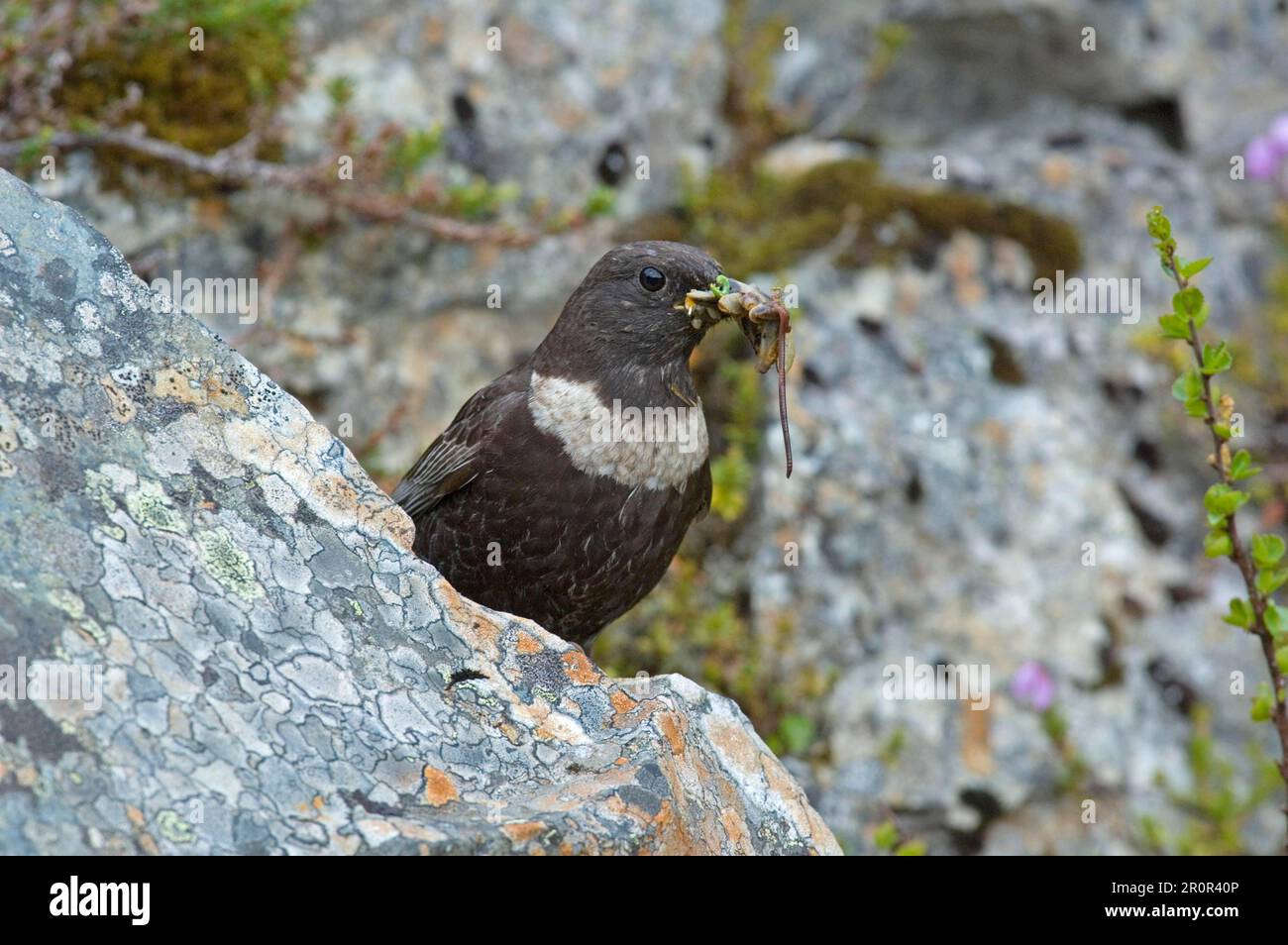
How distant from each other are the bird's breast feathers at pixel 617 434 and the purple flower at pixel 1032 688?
2.15m

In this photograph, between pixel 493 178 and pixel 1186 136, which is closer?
pixel 493 178


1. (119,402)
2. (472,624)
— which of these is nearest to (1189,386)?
(472,624)

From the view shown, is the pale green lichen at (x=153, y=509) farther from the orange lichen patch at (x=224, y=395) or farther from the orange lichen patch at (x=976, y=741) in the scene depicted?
the orange lichen patch at (x=976, y=741)

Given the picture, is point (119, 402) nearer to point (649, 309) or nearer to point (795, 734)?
point (649, 309)

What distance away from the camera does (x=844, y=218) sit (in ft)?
22.4

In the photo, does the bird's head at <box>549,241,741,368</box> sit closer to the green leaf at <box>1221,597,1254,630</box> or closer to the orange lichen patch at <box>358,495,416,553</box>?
the orange lichen patch at <box>358,495,416,553</box>

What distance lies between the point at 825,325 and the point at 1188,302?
3.07 m

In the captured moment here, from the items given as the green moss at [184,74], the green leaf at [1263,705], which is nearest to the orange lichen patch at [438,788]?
the green leaf at [1263,705]

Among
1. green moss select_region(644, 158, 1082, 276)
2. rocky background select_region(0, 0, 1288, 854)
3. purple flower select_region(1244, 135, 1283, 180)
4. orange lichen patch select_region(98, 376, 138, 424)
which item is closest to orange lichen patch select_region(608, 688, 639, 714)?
orange lichen patch select_region(98, 376, 138, 424)

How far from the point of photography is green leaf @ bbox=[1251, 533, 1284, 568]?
348cm

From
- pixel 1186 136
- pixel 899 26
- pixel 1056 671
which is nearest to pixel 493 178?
pixel 899 26
